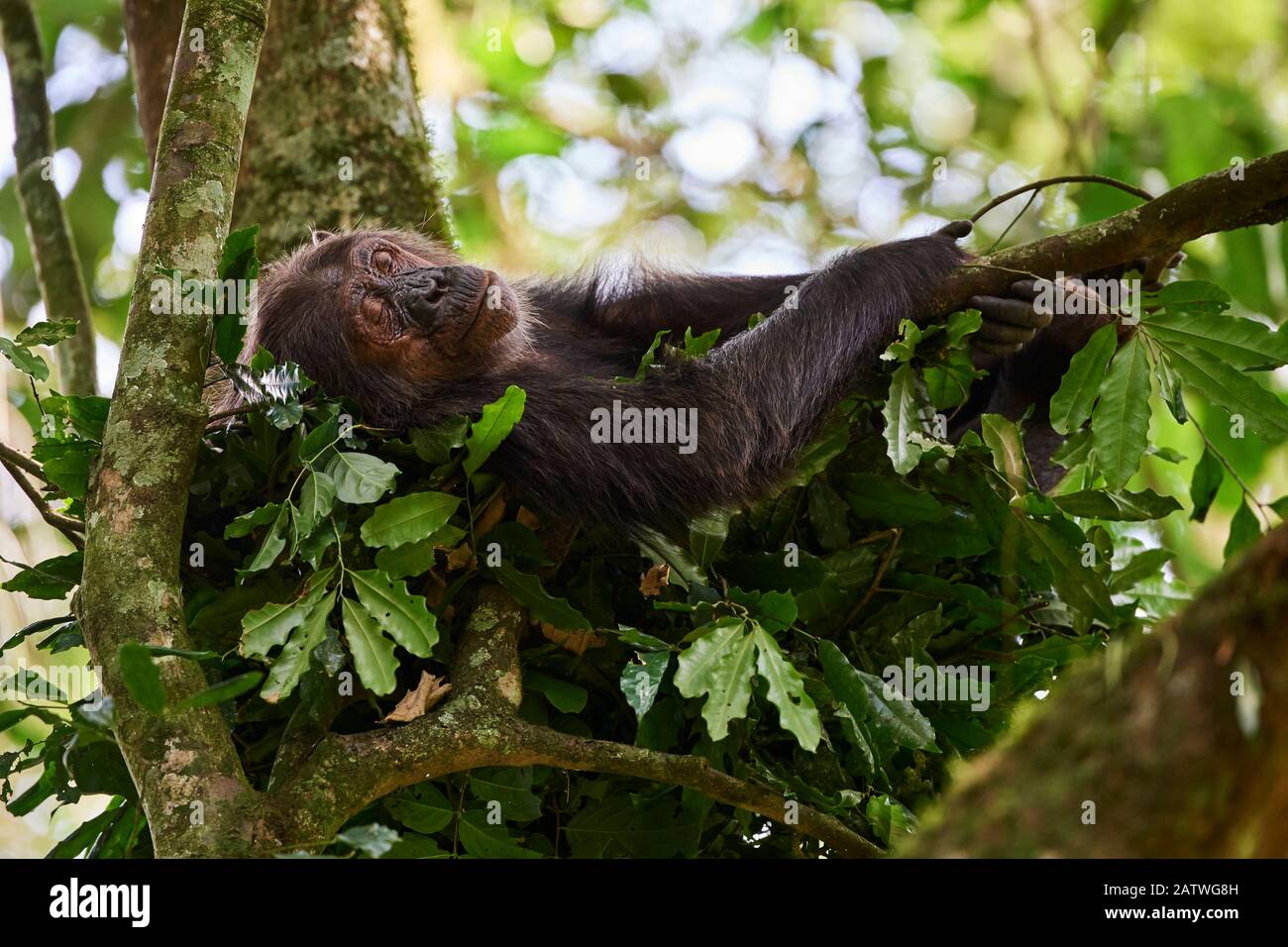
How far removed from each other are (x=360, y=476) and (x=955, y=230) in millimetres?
2245

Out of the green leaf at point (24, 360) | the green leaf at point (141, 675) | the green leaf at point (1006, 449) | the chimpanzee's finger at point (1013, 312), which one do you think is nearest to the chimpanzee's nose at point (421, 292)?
the green leaf at point (24, 360)

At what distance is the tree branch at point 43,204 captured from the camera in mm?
5574

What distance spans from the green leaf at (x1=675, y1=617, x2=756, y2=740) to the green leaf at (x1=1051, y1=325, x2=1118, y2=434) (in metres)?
1.21

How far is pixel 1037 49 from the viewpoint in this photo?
8.52 meters

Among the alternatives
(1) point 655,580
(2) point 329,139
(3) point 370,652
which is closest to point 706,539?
(1) point 655,580

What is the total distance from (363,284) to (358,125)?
3.54 feet

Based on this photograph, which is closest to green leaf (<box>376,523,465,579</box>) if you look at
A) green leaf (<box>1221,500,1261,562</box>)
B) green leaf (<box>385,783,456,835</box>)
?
green leaf (<box>385,783,456,835</box>)

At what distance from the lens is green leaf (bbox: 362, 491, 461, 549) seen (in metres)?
3.24

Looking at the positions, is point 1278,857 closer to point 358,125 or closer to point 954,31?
point 358,125

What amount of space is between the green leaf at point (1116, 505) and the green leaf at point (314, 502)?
2.12 meters

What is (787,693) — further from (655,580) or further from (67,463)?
(67,463)

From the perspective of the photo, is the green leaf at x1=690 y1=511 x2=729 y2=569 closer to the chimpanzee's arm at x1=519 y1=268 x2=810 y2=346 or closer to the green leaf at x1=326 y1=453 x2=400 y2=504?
the green leaf at x1=326 y1=453 x2=400 y2=504

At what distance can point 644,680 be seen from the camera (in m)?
3.21

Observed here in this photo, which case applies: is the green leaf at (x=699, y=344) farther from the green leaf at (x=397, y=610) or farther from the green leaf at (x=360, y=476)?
the green leaf at (x=397, y=610)
